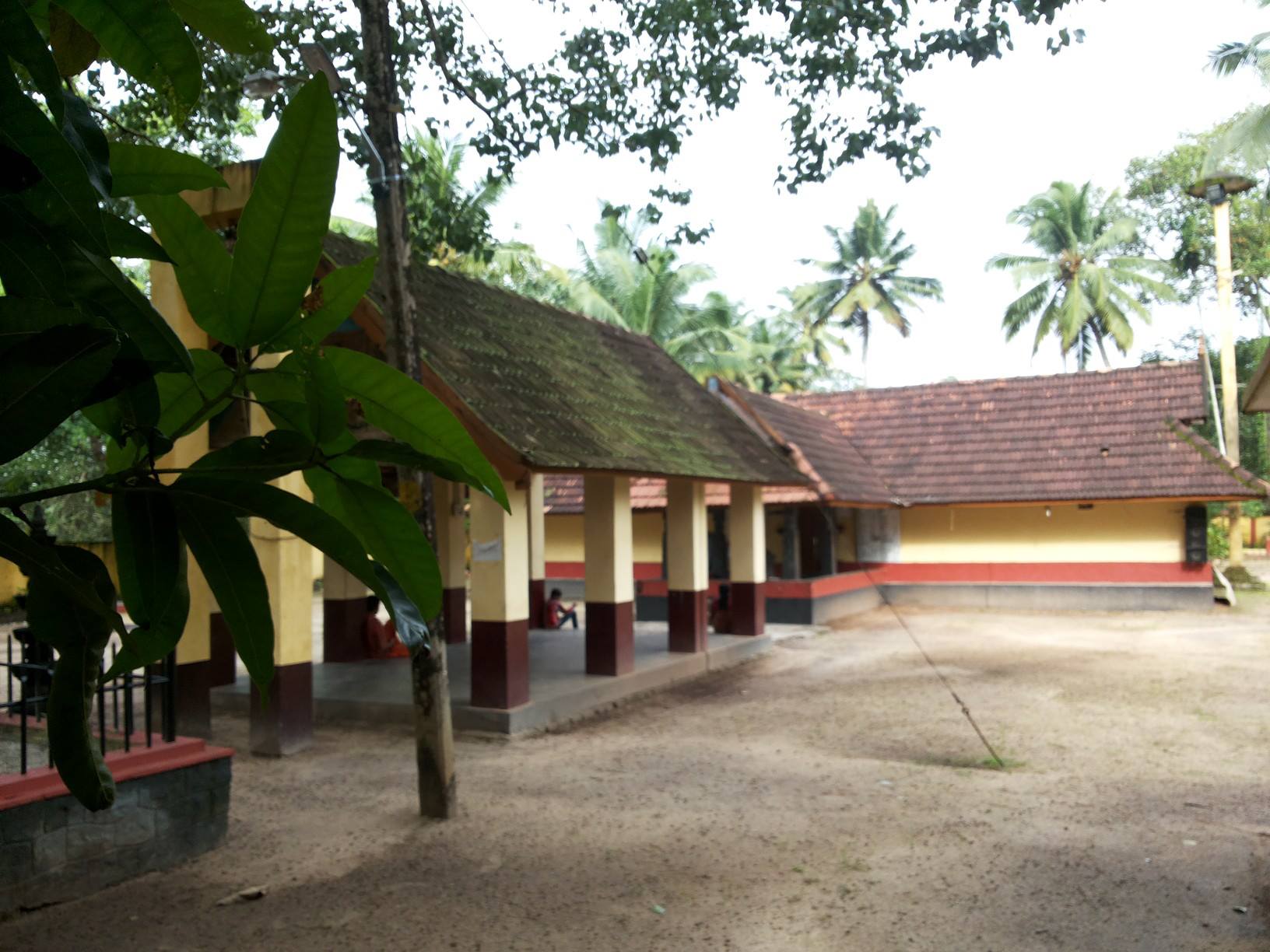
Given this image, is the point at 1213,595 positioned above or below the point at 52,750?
below

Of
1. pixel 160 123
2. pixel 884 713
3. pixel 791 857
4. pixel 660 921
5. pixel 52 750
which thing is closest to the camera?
pixel 52 750

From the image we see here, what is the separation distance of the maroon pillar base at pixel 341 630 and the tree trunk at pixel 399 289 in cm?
627

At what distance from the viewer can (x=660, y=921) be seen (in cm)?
513

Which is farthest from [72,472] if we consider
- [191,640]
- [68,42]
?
[68,42]

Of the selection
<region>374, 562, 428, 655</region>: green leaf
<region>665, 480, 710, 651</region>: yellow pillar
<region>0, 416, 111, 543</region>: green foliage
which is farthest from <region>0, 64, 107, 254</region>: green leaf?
<region>0, 416, 111, 543</region>: green foliage

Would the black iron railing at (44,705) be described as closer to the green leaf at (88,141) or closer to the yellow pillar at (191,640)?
the yellow pillar at (191,640)

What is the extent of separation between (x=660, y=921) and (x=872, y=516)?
56.4 ft

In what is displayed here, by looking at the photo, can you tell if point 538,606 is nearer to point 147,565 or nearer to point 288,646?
point 288,646

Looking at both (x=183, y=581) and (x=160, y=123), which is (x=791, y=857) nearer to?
(x=183, y=581)

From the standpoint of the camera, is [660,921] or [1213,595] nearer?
[660,921]

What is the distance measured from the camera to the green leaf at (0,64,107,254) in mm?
956

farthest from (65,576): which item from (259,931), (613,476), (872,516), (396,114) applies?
(872,516)

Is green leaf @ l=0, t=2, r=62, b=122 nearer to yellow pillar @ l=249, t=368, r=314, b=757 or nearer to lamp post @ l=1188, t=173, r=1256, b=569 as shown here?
yellow pillar @ l=249, t=368, r=314, b=757

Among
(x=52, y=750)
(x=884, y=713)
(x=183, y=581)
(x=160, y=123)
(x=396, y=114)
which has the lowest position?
(x=884, y=713)
